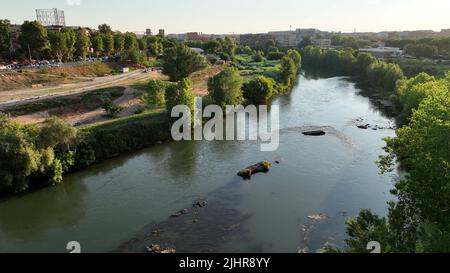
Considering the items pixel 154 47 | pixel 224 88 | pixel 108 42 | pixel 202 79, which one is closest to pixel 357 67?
pixel 202 79

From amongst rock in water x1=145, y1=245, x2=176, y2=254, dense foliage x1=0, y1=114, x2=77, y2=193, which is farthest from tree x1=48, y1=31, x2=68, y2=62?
rock in water x1=145, y1=245, x2=176, y2=254

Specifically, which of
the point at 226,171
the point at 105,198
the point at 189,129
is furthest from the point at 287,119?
the point at 105,198

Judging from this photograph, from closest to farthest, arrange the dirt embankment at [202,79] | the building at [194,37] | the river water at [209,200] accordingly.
Result: the river water at [209,200] → the dirt embankment at [202,79] → the building at [194,37]

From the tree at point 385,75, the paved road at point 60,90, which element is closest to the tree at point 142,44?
the paved road at point 60,90

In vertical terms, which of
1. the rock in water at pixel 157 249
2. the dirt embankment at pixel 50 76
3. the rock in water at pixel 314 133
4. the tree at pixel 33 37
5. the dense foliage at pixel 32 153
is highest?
the tree at pixel 33 37

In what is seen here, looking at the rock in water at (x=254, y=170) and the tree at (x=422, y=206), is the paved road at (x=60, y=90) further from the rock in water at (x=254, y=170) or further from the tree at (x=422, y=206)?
the tree at (x=422, y=206)
